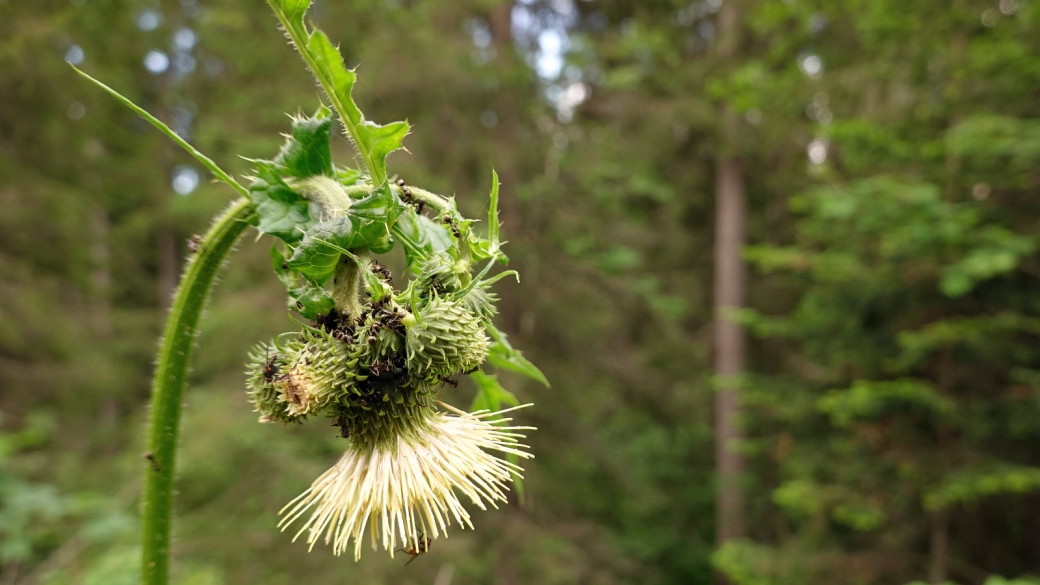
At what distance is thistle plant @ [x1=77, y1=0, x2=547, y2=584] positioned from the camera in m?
1.19

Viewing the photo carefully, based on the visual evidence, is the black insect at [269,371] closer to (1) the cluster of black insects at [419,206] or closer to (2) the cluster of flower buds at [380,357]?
(2) the cluster of flower buds at [380,357]

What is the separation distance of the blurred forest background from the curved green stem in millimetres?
2784

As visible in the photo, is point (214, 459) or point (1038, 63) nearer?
point (1038, 63)

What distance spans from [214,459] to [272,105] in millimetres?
4289

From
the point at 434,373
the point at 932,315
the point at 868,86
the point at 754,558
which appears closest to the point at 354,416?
the point at 434,373

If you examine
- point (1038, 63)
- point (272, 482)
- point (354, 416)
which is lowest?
point (272, 482)

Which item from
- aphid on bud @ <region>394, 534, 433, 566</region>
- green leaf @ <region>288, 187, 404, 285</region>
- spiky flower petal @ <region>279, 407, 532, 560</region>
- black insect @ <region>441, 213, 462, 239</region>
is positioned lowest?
aphid on bud @ <region>394, 534, 433, 566</region>

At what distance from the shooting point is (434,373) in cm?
124

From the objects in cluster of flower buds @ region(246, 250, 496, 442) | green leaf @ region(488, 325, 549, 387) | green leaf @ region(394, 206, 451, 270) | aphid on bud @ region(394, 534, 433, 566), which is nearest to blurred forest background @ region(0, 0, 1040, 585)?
green leaf @ region(488, 325, 549, 387)

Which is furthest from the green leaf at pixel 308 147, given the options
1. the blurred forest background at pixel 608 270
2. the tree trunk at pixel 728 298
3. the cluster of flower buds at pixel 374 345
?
the tree trunk at pixel 728 298

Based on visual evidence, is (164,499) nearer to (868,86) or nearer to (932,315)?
(932,315)

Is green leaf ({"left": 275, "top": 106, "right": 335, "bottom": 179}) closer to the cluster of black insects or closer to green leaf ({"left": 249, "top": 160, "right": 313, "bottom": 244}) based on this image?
green leaf ({"left": 249, "top": 160, "right": 313, "bottom": 244})

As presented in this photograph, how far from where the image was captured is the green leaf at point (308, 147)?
4.02 ft

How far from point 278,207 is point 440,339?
41cm
